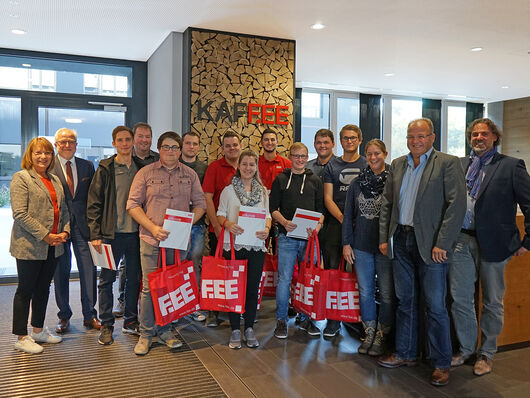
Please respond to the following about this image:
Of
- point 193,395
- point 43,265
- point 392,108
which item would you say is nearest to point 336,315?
point 193,395

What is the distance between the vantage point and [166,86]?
16.9 feet

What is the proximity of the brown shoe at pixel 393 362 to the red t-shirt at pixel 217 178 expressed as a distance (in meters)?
1.81

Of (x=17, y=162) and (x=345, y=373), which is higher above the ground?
(x=17, y=162)

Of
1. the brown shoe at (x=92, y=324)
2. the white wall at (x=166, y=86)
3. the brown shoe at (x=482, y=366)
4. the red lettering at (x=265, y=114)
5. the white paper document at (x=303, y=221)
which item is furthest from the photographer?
the red lettering at (x=265, y=114)

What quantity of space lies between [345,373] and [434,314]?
0.70 meters

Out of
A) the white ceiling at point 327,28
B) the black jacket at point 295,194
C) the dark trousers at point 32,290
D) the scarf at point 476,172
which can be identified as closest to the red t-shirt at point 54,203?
the dark trousers at point 32,290

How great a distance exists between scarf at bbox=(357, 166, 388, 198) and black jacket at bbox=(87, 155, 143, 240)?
6.05 feet

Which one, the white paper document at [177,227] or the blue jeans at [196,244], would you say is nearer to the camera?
the white paper document at [177,227]

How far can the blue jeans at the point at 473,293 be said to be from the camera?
295cm

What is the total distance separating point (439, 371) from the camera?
9.20 feet

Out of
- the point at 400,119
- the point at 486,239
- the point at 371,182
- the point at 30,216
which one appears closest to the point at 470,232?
the point at 486,239

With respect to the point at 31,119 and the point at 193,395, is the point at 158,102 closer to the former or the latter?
the point at 31,119

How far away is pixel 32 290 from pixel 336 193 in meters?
2.40

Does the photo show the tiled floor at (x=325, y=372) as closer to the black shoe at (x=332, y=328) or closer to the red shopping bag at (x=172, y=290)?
the black shoe at (x=332, y=328)
